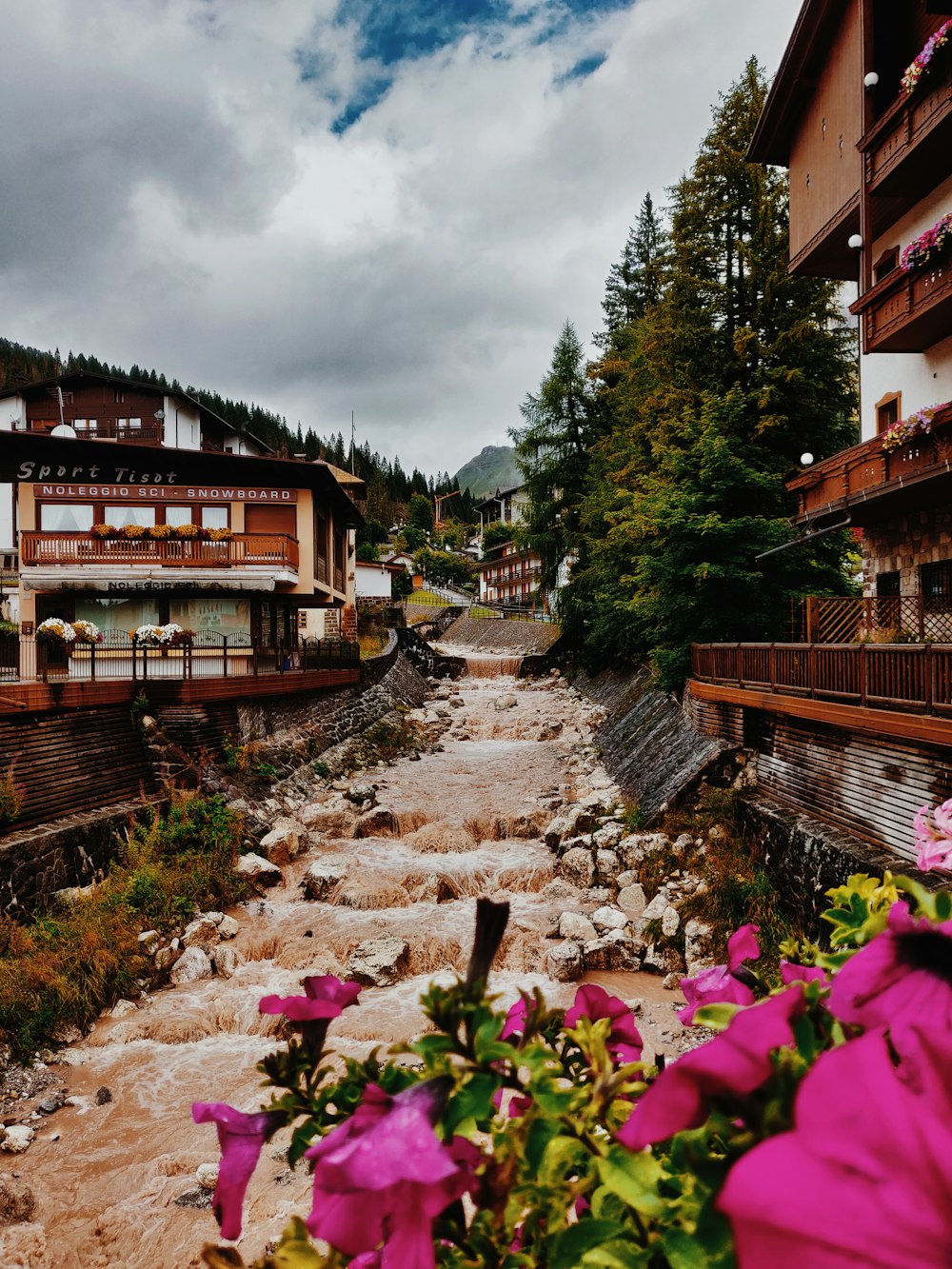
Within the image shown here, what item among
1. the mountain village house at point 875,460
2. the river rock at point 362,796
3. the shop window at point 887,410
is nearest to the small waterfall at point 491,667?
the river rock at point 362,796

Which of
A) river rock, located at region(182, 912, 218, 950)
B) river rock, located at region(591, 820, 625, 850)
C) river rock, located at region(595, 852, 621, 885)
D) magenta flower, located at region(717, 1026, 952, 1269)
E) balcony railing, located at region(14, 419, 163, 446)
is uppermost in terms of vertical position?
balcony railing, located at region(14, 419, 163, 446)

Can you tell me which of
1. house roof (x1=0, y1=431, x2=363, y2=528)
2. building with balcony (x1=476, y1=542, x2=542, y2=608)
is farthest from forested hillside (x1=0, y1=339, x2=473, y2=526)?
house roof (x1=0, y1=431, x2=363, y2=528)

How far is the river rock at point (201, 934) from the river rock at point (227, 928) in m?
0.08

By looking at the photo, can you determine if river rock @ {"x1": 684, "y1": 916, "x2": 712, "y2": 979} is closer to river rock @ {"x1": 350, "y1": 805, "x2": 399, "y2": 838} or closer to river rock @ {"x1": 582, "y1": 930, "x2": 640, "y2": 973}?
river rock @ {"x1": 582, "y1": 930, "x2": 640, "y2": 973}

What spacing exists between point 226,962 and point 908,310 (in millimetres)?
17338

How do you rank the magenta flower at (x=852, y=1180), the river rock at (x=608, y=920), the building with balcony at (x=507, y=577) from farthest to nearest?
1. the building with balcony at (x=507, y=577)
2. the river rock at (x=608, y=920)
3. the magenta flower at (x=852, y=1180)

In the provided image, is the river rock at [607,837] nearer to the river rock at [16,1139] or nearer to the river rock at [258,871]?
the river rock at [258,871]

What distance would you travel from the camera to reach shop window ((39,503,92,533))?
25406mm

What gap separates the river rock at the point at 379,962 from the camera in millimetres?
10375

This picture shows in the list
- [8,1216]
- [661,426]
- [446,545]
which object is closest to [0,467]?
[661,426]

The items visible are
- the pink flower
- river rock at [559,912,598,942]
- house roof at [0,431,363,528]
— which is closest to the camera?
the pink flower

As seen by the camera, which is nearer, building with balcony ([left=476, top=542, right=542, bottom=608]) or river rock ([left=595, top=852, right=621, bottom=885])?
river rock ([left=595, top=852, right=621, bottom=885])

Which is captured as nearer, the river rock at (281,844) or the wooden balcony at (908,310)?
the wooden balcony at (908,310)

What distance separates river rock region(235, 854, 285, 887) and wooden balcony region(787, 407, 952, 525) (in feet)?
47.1
